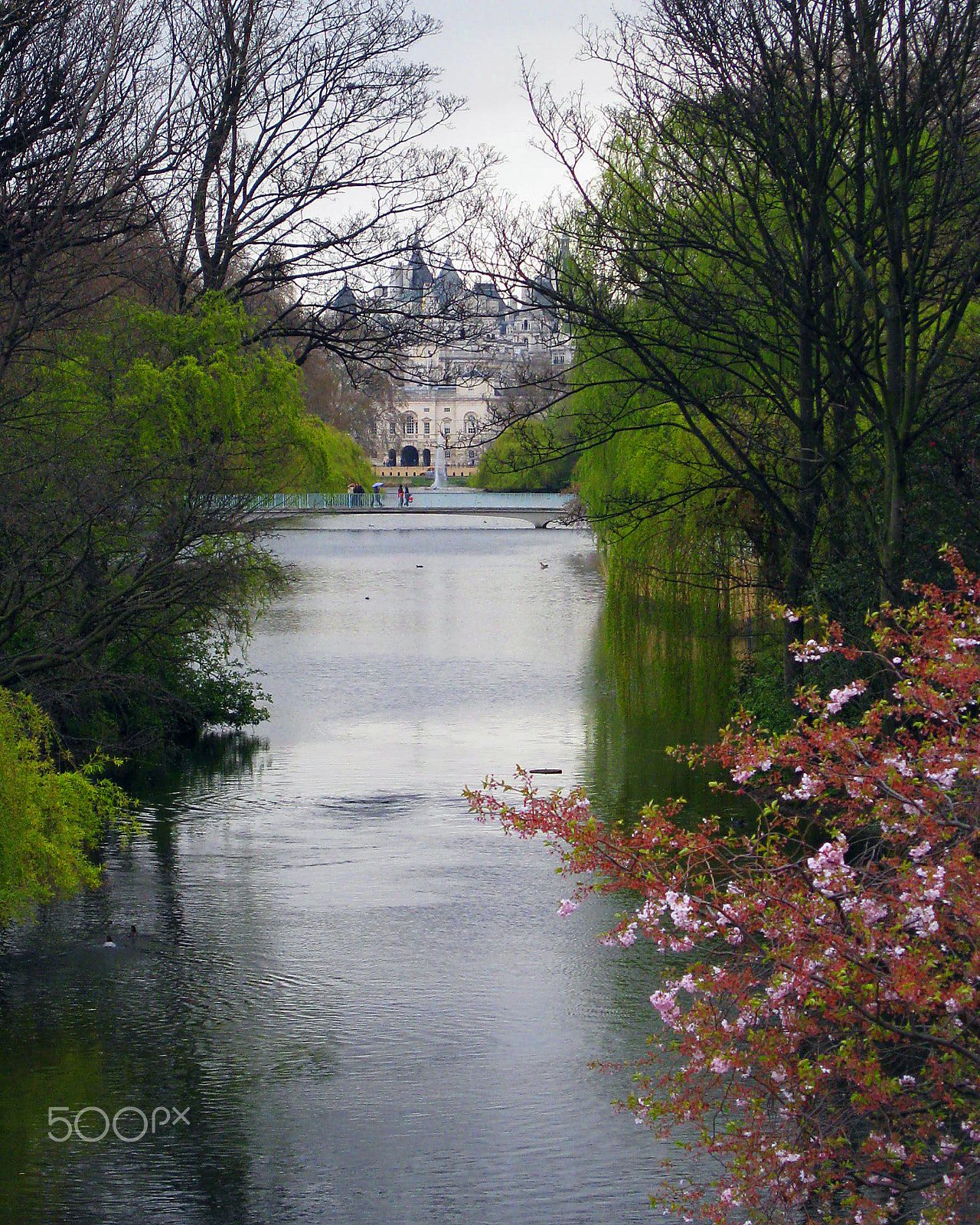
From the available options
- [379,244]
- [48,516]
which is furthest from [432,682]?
[48,516]

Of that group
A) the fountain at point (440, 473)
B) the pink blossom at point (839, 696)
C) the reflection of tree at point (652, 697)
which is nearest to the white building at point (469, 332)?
the reflection of tree at point (652, 697)

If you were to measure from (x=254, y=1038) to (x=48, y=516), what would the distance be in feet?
16.8

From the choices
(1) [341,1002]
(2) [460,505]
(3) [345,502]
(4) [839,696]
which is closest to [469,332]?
(1) [341,1002]

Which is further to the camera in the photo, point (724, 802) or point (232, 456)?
point (232, 456)

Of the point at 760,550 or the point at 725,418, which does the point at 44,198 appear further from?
the point at 760,550

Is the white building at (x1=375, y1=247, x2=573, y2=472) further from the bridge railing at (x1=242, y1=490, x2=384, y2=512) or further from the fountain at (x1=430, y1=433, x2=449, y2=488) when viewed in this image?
the fountain at (x1=430, y1=433, x2=449, y2=488)

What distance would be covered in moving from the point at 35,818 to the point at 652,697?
479 inches

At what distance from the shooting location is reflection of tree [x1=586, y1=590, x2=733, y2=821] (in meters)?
15.1

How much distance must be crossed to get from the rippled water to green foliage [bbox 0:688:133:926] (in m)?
0.48

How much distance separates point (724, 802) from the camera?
14.2m

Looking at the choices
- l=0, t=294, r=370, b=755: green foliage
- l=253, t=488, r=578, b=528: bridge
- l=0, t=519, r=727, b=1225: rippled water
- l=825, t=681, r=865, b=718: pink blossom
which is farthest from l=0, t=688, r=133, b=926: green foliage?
l=253, t=488, r=578, b=528: bridge

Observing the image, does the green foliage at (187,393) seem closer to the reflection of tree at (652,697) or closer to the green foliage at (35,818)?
the green foliage at (35,818)

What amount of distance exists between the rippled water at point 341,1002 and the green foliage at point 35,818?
0.48m

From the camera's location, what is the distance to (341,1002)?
9242mm
